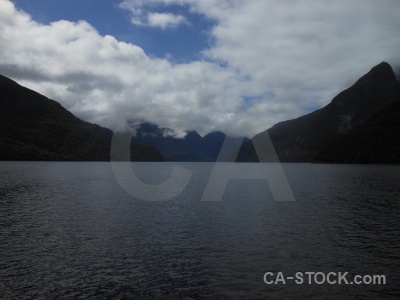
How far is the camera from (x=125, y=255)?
33.3m

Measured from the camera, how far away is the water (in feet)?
81.3

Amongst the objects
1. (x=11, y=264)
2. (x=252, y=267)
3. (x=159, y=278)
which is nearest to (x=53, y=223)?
(x=11, y=264)

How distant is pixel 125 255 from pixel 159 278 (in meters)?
7.56

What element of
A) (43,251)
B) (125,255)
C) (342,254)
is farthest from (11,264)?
(342,254)

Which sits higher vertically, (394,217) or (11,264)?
(394,217)

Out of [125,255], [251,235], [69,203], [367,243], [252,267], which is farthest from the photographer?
[69,203]

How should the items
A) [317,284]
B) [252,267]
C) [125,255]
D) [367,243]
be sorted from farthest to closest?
[367,243], [125,255], [252,267], [317,284]

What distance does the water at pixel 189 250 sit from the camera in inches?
976

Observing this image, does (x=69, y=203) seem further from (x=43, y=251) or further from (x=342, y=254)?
(x=342, y=254)

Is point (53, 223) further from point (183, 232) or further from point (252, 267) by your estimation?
point (252, 267)

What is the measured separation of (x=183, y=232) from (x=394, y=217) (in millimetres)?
35700

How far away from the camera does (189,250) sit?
35.1 m

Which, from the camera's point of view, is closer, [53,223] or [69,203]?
[53,223]

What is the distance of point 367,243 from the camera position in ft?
124
